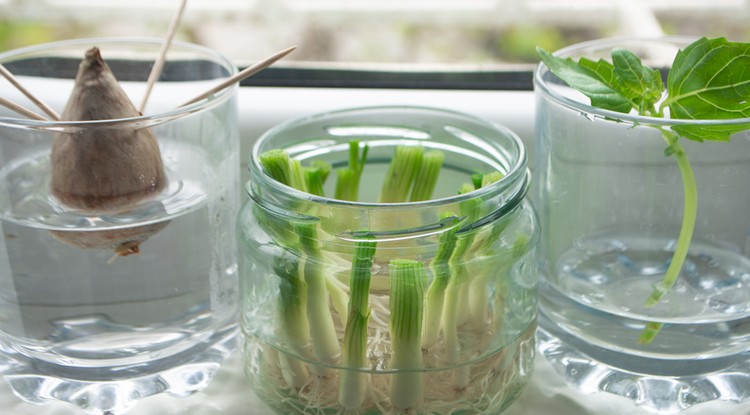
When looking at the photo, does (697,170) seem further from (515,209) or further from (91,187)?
(91,187)

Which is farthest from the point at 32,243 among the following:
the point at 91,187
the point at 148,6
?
the point at 148,6

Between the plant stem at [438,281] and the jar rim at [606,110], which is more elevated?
the jar rim at [606,110]

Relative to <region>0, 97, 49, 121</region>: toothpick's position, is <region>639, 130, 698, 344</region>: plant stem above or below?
below

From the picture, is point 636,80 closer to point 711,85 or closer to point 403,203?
point 711,85

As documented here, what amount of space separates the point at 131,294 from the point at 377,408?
149 millimetres

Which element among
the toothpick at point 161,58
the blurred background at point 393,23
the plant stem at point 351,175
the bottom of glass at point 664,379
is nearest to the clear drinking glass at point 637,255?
the bottom of glass at point 664,379

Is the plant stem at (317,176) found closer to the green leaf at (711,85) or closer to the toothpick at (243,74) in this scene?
the toothpick at (243,74)

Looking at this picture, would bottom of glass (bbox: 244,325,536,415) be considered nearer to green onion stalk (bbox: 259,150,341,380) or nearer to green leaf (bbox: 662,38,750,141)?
green onion stalk (bbox: 259,150,341,380)

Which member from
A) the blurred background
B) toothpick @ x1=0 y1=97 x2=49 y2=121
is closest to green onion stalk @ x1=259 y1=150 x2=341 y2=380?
A: toothpick @ x1=0 y1=97 x2=49 y2=121

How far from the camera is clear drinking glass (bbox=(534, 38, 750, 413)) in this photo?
0.51 meters

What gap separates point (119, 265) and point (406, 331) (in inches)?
6.4

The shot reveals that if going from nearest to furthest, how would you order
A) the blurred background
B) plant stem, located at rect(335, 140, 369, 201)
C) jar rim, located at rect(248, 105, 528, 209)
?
jar rim, located at rect(248, 105, 528, 209) → plant stem, located at rect(335, 140, 369, 201) → the blurred background

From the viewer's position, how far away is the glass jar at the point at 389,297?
0.48m

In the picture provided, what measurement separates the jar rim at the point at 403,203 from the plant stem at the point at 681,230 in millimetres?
78
